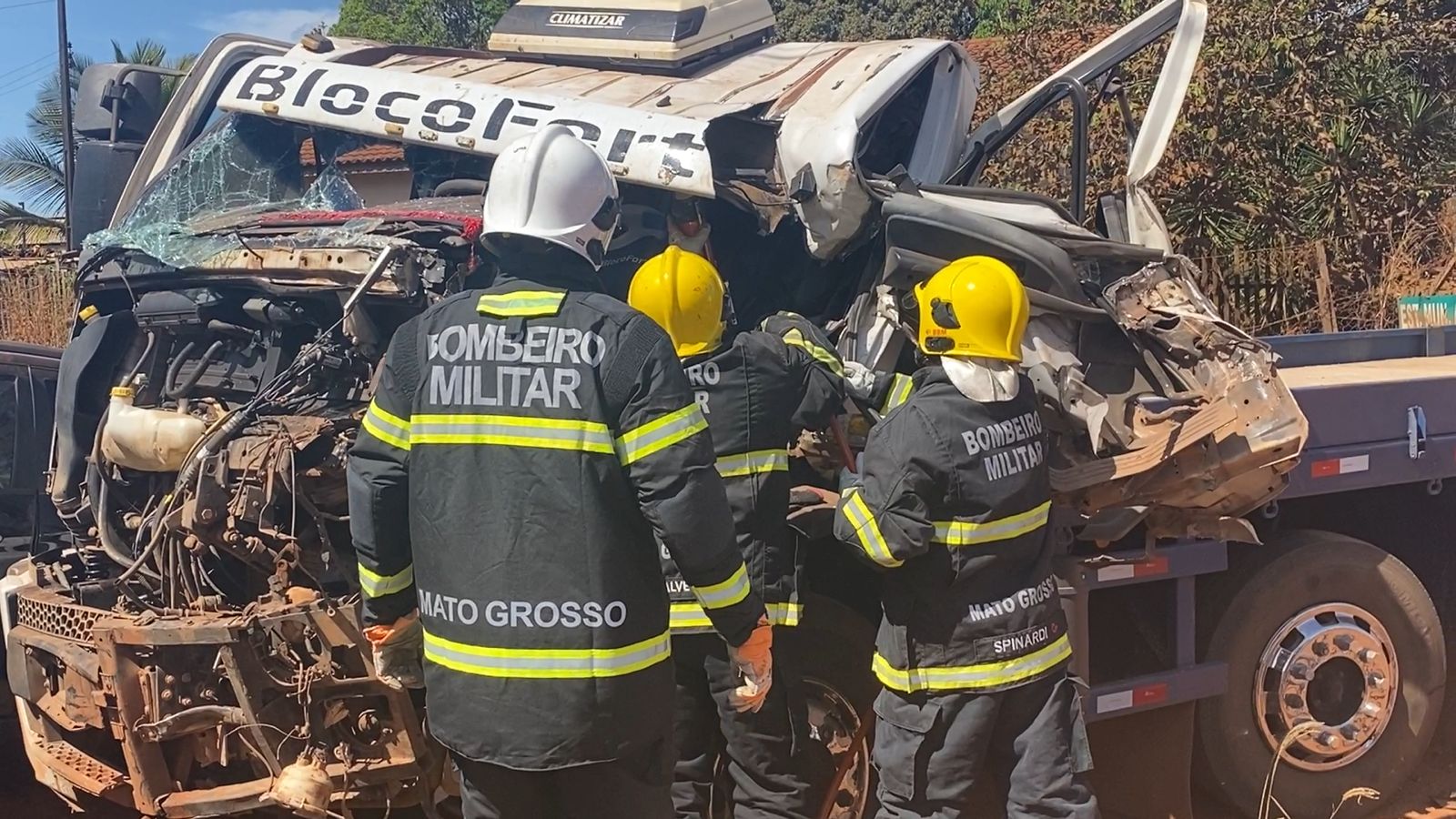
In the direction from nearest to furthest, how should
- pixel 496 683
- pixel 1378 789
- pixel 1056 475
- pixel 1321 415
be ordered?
pixel 496 683
pixel 1056 475
pixel 1321 415
pixel 1378 789

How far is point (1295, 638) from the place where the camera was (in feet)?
13.4

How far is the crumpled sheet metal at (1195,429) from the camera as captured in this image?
3.31 metres

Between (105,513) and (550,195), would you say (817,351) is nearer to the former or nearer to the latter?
(550,195)

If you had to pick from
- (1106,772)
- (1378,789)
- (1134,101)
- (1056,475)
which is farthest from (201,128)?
(1134,101)

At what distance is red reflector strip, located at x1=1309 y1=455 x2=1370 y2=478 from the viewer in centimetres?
400

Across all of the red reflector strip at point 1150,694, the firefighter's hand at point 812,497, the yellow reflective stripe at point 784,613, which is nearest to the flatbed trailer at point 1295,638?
the red reflector strip at point 1150,694

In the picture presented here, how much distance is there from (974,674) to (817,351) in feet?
3.12

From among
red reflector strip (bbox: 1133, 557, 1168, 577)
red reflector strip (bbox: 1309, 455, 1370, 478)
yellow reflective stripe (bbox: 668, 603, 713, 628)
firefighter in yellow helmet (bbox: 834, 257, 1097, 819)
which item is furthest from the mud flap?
yellow reflective stripe (bbox: 668, 603, 713, 628)

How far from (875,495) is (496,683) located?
1024 millimetres

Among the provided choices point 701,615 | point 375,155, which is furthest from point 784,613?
point 375,155

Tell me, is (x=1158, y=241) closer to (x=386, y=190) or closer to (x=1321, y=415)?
(x=1321, y=415)

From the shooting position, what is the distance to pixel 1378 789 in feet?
14.0

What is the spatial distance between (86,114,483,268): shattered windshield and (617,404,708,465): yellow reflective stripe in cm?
220

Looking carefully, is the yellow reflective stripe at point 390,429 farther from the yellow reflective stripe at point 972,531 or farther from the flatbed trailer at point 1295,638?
the flatbed trailer at point 1295,638
